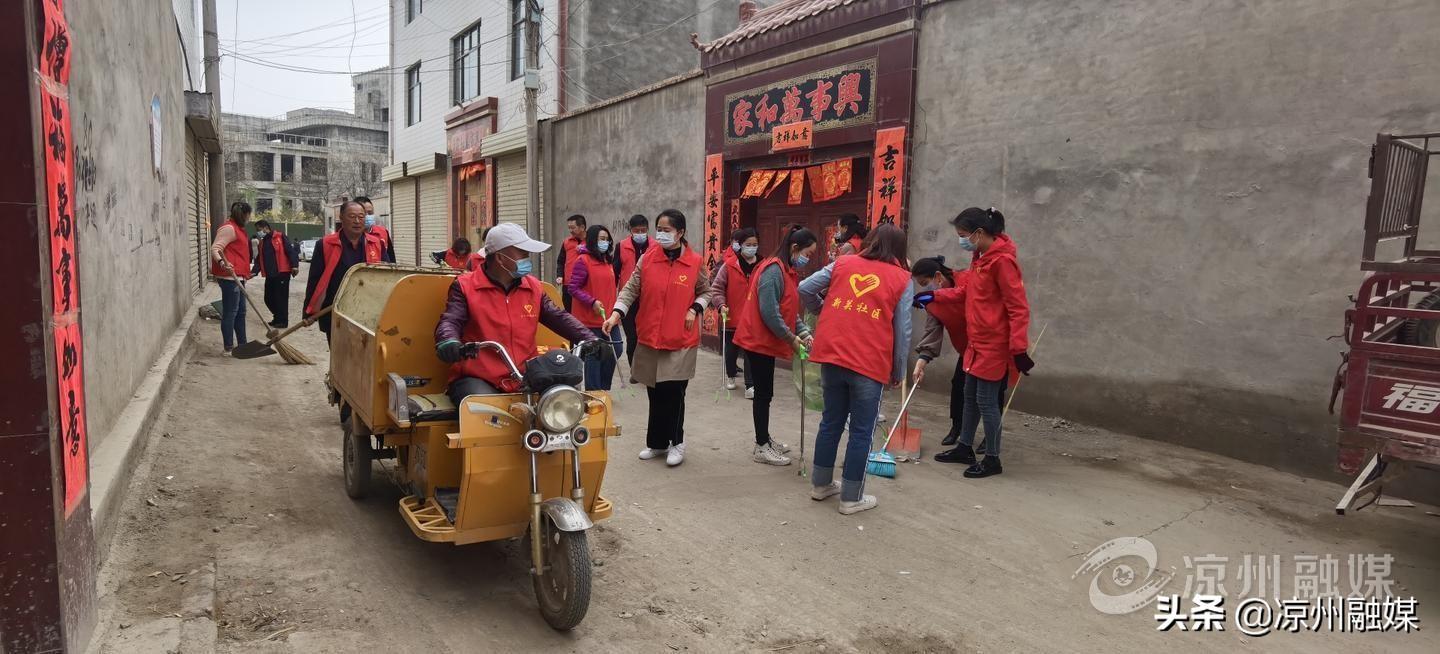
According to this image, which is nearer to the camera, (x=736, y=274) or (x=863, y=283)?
(x=863, y=283)

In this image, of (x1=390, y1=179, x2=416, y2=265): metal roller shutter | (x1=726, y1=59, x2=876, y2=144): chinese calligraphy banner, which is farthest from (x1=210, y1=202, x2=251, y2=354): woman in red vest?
(x1=390, y1=179, x2=416, y2=265): metal roller shutter

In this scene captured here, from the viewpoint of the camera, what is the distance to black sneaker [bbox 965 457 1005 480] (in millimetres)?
5688

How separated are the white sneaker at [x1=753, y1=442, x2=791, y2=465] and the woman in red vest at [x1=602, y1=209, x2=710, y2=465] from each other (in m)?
0.55

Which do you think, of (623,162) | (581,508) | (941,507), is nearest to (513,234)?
(581,508)

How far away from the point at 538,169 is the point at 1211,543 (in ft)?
47.1

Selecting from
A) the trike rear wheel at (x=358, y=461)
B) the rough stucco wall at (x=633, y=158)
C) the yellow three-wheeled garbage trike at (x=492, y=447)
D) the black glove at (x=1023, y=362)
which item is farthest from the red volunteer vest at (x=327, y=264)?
the black glove at (x=1023, y=362)

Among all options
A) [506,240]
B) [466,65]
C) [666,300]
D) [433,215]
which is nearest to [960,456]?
[666,300]

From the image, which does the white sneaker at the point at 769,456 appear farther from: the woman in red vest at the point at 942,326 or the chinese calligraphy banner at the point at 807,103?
the chinese calligraphy banner at the point at 807,103

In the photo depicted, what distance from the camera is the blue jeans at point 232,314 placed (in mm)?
9453

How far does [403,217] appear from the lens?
26.6 meters

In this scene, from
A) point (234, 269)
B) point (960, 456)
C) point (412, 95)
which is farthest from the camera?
point (412, 95)

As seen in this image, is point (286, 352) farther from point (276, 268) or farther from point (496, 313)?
point (496, 313)

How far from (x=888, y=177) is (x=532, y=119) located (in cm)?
941

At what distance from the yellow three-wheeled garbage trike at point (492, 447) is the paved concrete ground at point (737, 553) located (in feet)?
1.03
